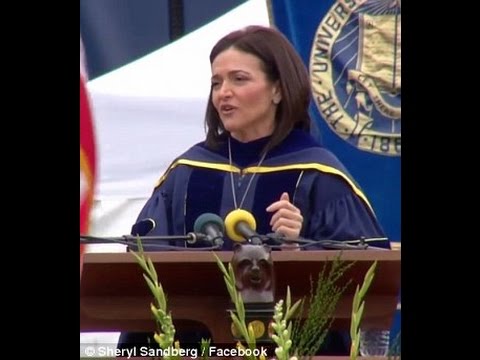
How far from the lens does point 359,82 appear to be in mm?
4270

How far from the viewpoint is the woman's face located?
4.29 meters

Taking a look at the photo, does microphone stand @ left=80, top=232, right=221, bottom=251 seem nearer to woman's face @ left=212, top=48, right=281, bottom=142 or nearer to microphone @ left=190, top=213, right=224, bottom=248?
microphone @ left=190, top=213, right=224, bottom=248

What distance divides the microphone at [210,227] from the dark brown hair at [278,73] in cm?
26

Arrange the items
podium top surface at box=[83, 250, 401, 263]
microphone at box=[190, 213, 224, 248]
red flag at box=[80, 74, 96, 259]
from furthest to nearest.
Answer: red flag at box=[80, 74, 96, 259]
microphone at box=[190, 213, 224, 248]
podium top surface at box=[83, 250, 401, 263]

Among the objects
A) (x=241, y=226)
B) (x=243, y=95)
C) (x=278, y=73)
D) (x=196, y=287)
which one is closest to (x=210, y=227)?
(x=241, y=226)

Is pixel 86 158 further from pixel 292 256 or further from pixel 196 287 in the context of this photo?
pixel 292 256

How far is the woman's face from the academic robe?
5 centimetres

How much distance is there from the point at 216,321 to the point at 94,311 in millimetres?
446

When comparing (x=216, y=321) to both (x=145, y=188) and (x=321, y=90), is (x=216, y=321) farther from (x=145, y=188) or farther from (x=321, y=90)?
(x=321, y=90)

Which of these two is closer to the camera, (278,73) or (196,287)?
(196,287)

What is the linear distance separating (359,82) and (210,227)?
72 cm

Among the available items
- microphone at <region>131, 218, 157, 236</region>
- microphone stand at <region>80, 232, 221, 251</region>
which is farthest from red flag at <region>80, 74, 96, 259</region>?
microphone at <region>131, 218, 157, 236</region>

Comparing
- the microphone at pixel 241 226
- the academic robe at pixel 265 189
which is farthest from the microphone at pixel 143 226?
the microphone at pixel 241 226

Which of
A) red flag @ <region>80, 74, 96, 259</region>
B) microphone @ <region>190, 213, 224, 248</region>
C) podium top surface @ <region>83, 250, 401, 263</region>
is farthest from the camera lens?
red flag @ <region>80, 74, 96, 259</region>
